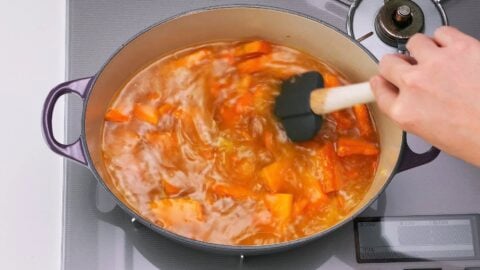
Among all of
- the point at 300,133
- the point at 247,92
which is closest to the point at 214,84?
the point at 247,92

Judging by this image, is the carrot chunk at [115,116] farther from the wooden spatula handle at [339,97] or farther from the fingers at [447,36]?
the fingers at [447,36]

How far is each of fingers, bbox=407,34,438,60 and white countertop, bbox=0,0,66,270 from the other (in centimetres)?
58

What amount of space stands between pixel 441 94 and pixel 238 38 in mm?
452

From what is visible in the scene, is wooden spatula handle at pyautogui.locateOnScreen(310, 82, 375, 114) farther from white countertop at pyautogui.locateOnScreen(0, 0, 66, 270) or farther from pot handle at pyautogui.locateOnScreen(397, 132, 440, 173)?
white countertop at pyautogui.locateOnScreen(0, 0, 66, 270)

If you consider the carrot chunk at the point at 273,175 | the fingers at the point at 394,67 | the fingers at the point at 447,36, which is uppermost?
the fingers at the point at 447,36

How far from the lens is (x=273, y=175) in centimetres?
105

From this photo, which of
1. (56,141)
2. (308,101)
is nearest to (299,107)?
(308,101)

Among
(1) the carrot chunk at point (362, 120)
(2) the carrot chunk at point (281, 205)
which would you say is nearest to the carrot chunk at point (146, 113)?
(2) the carrot chunk at point (281, 205)

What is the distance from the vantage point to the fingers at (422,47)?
808mm

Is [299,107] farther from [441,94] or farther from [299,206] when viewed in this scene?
[441,94]

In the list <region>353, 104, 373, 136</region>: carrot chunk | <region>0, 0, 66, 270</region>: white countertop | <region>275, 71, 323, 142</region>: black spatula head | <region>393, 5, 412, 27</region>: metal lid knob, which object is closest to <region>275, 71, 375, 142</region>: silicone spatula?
<region>275, 71, 323, 142</region>: black spatula head

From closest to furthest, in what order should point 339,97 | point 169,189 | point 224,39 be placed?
point 339,97 → point 169,189 → point 224,39

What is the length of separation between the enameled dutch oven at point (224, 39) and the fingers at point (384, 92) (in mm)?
163

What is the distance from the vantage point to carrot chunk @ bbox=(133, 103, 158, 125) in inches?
42.3
